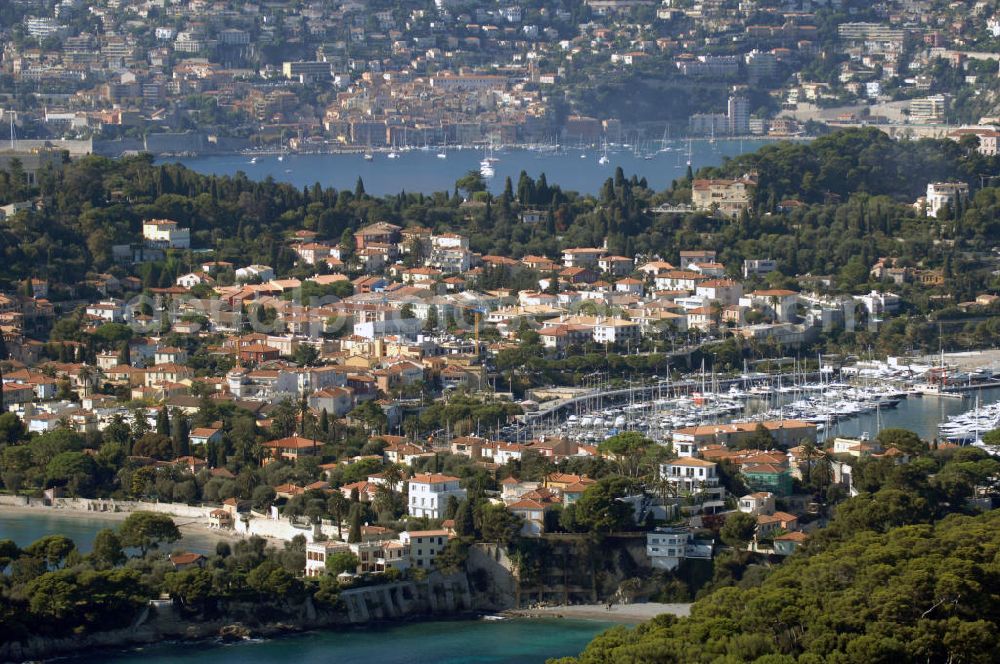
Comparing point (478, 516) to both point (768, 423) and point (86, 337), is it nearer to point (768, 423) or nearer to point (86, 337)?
point (768, 423)

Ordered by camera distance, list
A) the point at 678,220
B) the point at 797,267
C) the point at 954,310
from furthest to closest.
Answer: the point at 678,220 → the point at 797,267 → the point at 954,310

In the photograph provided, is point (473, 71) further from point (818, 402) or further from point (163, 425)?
point (163, 425)

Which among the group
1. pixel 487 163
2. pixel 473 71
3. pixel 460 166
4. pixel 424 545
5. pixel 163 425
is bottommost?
pixel 460 166

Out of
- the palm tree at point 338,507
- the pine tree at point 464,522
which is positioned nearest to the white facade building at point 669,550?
the pine tree at point 464,522

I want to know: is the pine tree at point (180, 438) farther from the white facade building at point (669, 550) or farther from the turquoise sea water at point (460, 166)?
the turquoise sea water at point (460, 166)

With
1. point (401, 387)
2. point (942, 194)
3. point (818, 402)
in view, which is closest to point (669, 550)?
point (401, 387)

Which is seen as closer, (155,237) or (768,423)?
(768,423)

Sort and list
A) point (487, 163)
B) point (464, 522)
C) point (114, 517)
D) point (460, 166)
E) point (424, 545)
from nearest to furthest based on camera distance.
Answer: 1. point (424, 545)
2. point (464, 522)
3. point (114, 517)
4. point (487, 163)
5. point (460, 166)

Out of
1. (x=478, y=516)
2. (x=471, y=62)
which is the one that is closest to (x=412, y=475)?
(x=478, y=516)
